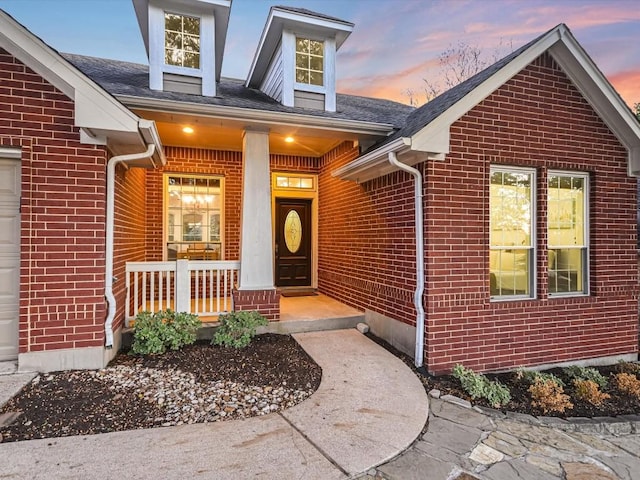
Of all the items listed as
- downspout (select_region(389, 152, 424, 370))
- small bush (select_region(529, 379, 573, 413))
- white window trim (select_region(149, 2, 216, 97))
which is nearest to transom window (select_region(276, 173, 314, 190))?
white window trim (select_region(149, 2, 216, 97))

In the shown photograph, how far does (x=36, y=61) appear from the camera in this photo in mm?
3781

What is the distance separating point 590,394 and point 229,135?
6.38m

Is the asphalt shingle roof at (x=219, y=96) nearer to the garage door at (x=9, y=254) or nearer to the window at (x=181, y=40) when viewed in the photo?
the window at (x=181, y=40)

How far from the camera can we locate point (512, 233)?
4988 millimetres

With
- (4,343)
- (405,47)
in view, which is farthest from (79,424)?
(405,47)

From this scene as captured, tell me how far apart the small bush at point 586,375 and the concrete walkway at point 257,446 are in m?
2.70

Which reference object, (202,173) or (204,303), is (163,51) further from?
(204,303)

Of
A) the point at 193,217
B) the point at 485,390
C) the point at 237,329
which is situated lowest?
the point at 485,390

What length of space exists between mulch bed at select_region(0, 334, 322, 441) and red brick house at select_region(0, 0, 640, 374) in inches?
18.8

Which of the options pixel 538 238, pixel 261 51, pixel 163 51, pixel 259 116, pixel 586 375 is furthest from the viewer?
pixel 261 51

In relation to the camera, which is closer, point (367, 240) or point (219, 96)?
point (219, 96)

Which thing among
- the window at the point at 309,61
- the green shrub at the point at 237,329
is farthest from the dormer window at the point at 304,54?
the green shrub at the point at 237,329

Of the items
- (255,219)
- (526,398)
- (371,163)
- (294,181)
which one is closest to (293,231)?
(294,181)

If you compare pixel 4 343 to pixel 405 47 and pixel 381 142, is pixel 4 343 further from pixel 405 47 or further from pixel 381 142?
pixel 405 47
